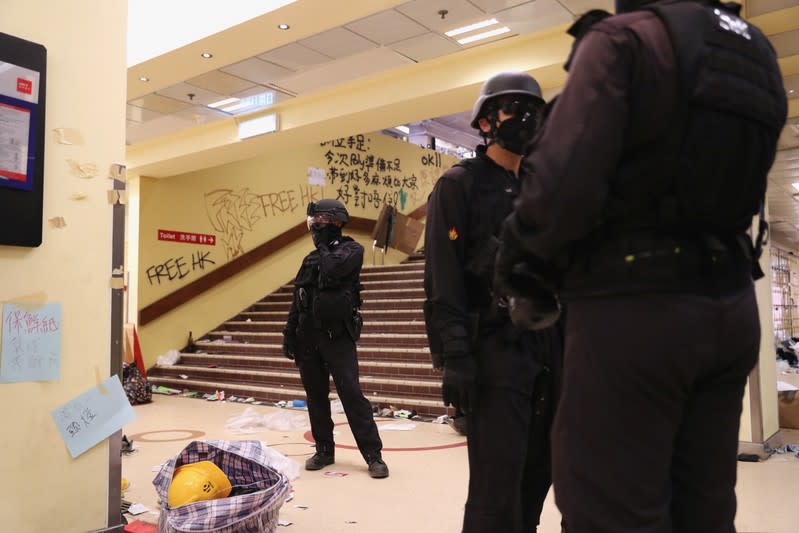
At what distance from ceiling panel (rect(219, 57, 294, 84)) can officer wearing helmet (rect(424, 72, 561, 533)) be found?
471 cm

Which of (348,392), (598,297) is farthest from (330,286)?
(598,297)

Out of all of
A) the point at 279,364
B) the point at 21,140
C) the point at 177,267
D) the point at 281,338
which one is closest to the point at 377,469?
the point at 21,140

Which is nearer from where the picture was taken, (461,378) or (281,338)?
(461,378)

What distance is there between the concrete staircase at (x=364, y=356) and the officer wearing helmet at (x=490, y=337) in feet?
14.3

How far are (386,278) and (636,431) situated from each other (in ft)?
31.0

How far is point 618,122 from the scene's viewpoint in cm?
101

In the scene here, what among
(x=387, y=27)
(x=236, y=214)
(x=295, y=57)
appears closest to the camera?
(x=387, y=27)

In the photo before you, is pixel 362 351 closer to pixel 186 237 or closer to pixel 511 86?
pixel 186 237

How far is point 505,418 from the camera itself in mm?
1675

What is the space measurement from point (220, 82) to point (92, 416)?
15.8ft

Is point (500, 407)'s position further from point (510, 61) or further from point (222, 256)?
point (222, 256)

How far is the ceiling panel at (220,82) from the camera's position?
6406mm

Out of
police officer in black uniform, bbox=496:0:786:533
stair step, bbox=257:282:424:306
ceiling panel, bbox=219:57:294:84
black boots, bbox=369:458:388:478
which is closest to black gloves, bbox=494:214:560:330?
police officer in black uniform, bbox=496:0:786:533

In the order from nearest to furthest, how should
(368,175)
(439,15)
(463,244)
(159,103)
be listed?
1. (463,244)
2. (439,15)
3. (159,103)
4. (368,175)
